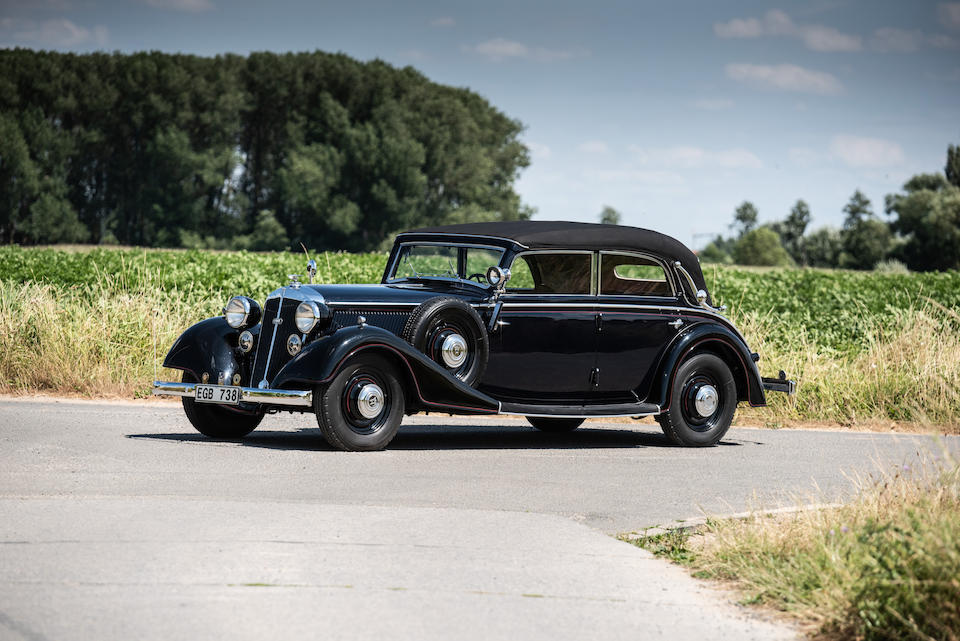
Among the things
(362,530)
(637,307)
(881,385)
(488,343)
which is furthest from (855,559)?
(881,385)

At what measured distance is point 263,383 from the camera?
34.2ft

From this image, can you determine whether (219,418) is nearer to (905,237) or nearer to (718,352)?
(718,352)

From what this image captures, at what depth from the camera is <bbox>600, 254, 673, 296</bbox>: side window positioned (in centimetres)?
1166

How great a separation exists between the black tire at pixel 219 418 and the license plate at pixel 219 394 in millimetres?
863

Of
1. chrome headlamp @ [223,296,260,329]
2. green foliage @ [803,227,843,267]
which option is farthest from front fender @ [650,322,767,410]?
green foliage @ [803,227,843,267]

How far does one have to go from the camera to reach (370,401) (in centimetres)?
1002

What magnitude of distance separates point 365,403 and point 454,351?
993mm

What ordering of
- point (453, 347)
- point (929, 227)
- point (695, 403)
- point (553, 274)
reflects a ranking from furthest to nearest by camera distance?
point (929, 227) < point (695, 403) < point (553, 274) < point (453, 347)

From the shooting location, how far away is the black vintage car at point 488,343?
10055 millimetres

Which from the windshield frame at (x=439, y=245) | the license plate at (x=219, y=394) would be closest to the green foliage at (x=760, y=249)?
the windshield frame at (x=439, y=245)

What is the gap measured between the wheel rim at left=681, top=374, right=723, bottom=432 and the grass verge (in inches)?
176

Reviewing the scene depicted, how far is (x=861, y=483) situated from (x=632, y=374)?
443 centimetres

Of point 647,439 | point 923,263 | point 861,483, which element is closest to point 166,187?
point 923,263

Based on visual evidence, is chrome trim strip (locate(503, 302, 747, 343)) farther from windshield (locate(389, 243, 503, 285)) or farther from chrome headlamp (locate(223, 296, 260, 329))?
chrome headlamp (locate(223, 296, 260, 329))
